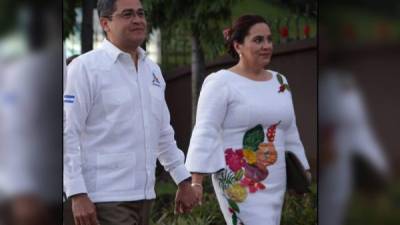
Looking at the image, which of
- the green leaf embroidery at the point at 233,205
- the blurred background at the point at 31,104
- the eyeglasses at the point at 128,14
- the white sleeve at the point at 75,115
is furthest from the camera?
the blurred background at the point at 31,104

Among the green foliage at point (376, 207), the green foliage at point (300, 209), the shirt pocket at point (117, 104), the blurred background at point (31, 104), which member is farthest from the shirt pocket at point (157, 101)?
the green foliage at point (376, 207)

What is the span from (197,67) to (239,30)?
243 millimetres

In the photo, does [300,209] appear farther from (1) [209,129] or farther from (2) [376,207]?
(1) [209,129]

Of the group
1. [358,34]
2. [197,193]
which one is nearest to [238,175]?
→ [197,193]

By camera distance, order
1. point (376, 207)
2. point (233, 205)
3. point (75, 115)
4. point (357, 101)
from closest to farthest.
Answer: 1. point (75, 115)
2. point (233, 205)
3. point (357, 101)
4. point (376, 207)

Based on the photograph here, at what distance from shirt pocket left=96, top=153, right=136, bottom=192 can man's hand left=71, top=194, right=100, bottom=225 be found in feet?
0.23

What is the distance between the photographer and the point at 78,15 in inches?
99.0

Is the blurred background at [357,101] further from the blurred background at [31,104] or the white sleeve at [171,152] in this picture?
the blurred background at [31,104]

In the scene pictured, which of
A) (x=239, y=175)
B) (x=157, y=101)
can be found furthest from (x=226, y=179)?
(x=157, y=101)

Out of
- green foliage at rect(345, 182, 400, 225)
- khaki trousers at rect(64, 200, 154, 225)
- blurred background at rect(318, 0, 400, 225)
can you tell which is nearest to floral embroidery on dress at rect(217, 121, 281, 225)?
blurred background at rect(318, 0, 400, 225)

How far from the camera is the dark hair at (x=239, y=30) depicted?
8.20ft

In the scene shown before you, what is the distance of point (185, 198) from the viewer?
254 centimetres

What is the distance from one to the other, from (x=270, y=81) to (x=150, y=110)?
1.72 feet

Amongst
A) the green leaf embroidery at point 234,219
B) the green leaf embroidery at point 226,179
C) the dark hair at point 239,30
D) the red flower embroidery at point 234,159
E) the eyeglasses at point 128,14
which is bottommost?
the green leaf embroidery at point 234,219
